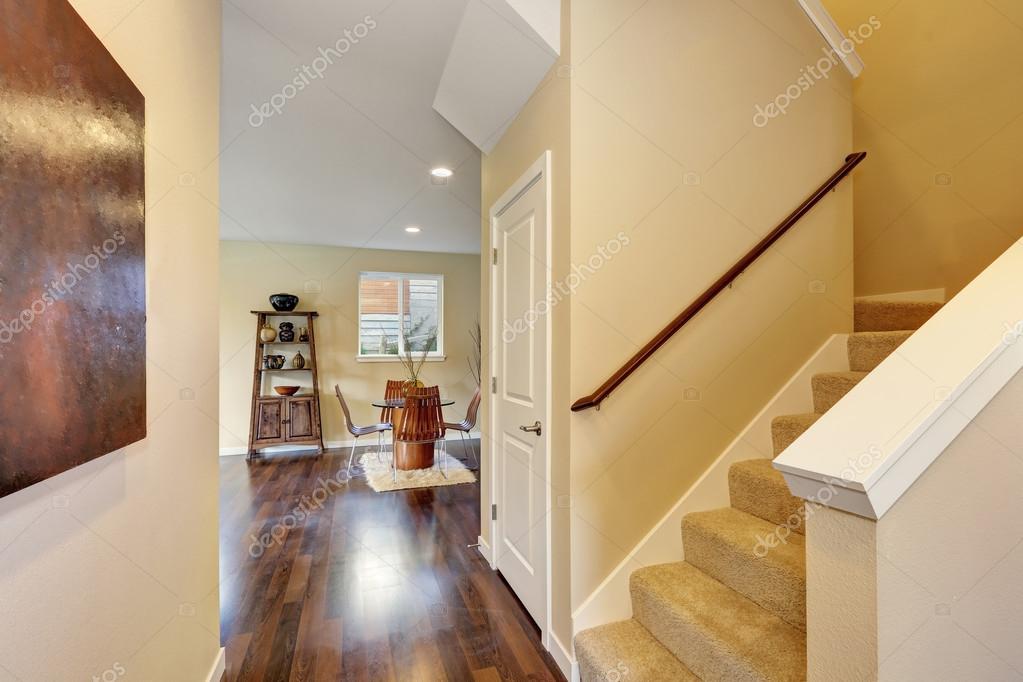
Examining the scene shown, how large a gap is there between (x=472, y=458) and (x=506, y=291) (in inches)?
142

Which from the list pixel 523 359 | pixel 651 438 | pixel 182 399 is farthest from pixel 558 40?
pixel 182 399

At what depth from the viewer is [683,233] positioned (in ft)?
6.73

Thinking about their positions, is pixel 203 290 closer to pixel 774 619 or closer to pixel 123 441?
pixel 123 441

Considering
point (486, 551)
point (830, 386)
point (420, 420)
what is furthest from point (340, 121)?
point (830, 386)

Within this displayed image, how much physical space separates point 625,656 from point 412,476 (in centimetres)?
352

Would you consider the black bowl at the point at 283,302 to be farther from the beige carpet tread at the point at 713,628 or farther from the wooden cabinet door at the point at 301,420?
the beige carpet tread at the point at 713,628

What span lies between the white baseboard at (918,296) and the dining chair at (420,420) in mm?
3588

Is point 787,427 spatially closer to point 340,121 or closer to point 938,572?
point 938,572

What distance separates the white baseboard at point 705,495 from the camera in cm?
189

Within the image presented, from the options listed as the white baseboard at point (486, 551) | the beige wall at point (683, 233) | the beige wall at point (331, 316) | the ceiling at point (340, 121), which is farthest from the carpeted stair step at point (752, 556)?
the beige wall at point (331, 316)

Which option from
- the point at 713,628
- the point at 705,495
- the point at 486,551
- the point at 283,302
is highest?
the point at 283,302

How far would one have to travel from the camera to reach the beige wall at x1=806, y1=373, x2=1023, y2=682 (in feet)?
2.87

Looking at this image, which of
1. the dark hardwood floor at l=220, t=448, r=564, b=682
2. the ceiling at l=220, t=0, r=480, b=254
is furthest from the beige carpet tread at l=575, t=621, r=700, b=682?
the ceiling at l=220, t=0, r=480, b=254

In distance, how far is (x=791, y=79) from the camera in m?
2.32
